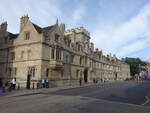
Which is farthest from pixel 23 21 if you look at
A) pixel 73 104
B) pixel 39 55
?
pixel 73 104

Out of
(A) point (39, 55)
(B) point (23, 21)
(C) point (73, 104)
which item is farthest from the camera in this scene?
(B) point (23, 21)

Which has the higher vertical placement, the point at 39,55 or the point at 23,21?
the point at 23,21

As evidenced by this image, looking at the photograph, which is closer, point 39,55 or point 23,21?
point 39,55

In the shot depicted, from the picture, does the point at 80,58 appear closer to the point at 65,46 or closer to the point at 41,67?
the point at 65,46

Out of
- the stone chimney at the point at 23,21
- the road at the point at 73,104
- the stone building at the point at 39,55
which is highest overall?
the stone chimney at the point at 23,21

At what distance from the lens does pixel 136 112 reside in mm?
11281

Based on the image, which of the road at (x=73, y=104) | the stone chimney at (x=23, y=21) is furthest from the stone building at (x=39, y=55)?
the road at (x=73, y=104)

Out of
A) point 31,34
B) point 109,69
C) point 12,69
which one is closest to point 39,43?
point 31,34

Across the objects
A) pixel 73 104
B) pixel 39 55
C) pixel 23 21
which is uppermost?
pixel 23 21

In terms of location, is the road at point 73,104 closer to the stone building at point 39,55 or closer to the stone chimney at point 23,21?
the stone building at point 39,55

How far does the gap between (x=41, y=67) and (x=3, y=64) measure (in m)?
13.4

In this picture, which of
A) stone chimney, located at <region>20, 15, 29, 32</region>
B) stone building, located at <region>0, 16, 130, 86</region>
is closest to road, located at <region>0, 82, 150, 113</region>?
stone building, located at <region>0, 16, 130, 86</region>

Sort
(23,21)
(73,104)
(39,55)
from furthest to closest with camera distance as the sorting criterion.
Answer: (23,21) → (39,55) → (73,104)

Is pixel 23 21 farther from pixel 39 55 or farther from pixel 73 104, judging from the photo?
pixel 73 104
